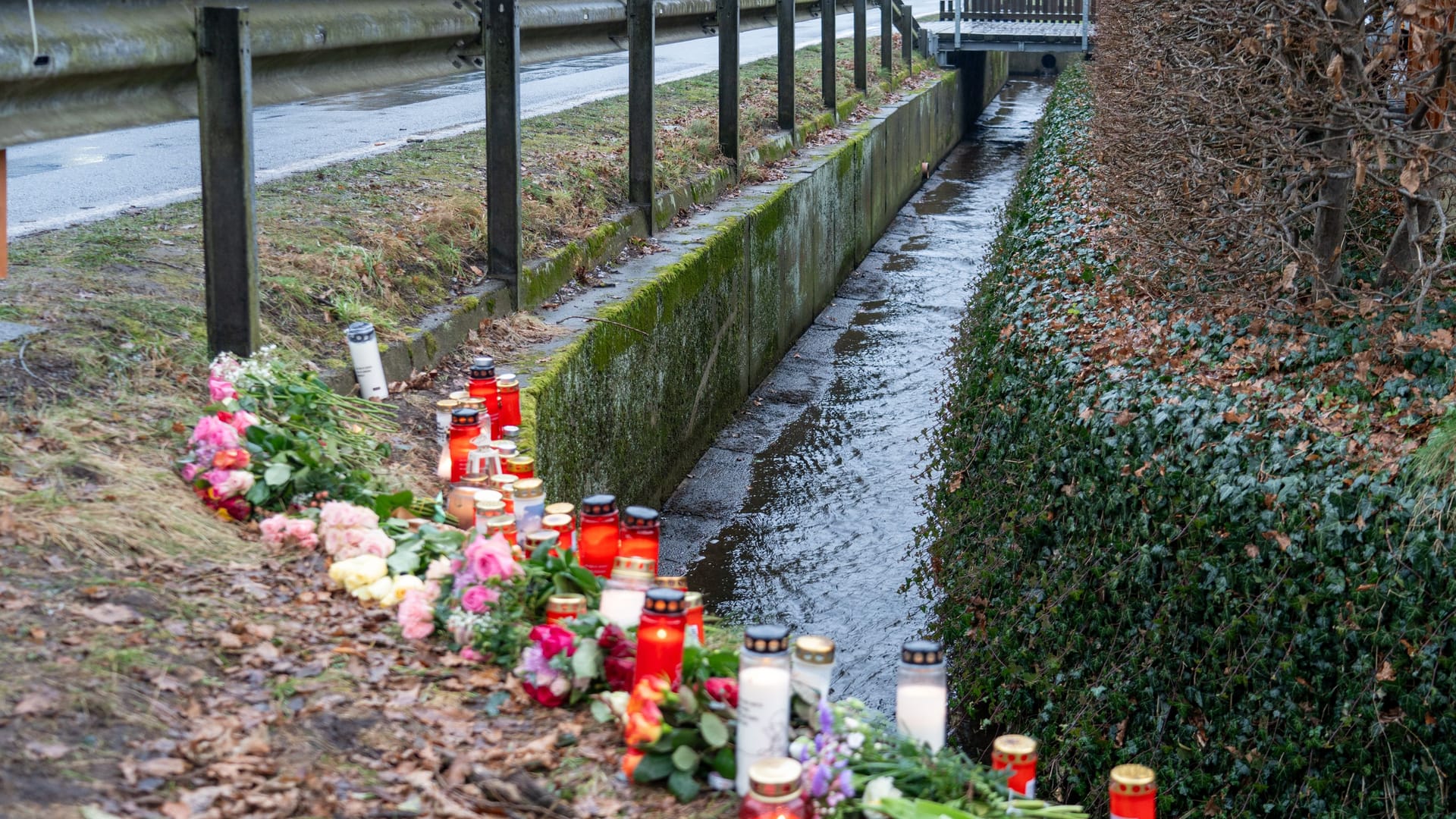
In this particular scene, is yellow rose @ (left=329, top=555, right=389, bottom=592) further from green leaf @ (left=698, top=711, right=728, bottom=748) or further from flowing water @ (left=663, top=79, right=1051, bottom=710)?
flowing water @ (left=663, top=79, right=1051, bottom=710)

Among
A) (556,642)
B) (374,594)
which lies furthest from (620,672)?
(374,594)

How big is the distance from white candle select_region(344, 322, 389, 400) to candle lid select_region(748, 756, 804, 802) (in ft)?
11.3

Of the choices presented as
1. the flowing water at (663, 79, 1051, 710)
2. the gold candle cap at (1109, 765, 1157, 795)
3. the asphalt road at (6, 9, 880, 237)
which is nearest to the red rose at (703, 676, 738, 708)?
the gold candle cap at (1109, 765, 1157, 795)

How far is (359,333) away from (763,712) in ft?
10.9

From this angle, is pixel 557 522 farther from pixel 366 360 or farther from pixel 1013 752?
pixel 366 360

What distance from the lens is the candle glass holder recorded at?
3.44 m

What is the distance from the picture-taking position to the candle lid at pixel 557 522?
4.37 meters

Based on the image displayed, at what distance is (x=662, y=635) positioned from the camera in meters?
3.46

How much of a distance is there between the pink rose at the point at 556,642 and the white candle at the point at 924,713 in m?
0.86

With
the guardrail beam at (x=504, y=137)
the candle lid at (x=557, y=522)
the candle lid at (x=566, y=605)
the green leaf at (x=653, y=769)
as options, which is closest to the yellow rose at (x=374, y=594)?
the candle lid at (x=557, y=522)

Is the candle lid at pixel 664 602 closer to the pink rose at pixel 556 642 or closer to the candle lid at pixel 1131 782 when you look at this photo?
the pink rose at pixel 556 642

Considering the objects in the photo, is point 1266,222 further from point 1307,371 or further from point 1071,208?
point 1071,208

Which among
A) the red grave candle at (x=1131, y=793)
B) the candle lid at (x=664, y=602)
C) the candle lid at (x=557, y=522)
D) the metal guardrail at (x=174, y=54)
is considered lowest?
the red grave candle at (x=1131, y=793)

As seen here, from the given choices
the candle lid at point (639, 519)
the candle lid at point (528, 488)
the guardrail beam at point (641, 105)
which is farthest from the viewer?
the guardrail beam at point (641, 105)
